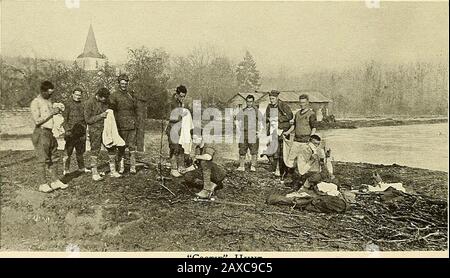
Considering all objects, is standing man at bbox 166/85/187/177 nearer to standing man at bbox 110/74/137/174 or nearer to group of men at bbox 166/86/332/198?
group of men at bbox 166/86/332/198

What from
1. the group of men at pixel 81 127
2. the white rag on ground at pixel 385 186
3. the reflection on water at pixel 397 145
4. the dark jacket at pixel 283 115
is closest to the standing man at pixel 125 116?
the group of men at pixel 81 127

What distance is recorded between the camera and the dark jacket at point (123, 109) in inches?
195

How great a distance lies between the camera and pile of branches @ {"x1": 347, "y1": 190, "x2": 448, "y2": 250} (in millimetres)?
4773

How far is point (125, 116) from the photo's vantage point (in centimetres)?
499

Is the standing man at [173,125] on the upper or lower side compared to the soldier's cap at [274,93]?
lower

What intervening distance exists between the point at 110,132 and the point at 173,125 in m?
0.77

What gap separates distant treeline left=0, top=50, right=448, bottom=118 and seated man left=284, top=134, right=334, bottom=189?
1.90 ft

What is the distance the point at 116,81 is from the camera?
503cm

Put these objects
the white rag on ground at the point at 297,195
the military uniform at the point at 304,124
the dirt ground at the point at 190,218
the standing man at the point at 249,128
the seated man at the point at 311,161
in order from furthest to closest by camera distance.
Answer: the standing man at the point at 249,128
the military uniform at the point at 304,124
the seated man at the point at 311,161
the white rag on ground at the point at 297,195
the dirt ground at the point at 190,218

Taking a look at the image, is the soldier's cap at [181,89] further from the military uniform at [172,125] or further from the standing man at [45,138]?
the standing man at [45,138]

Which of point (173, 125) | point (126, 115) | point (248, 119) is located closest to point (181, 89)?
point (173, 125)

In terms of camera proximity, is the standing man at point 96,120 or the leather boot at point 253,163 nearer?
the standing man at point 96,120

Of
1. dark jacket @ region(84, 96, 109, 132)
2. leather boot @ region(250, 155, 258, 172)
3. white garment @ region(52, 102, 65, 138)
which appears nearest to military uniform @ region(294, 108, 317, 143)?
leather boot @ region(250, 155, 258, 172)

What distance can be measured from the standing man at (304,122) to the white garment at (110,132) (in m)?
2.23
